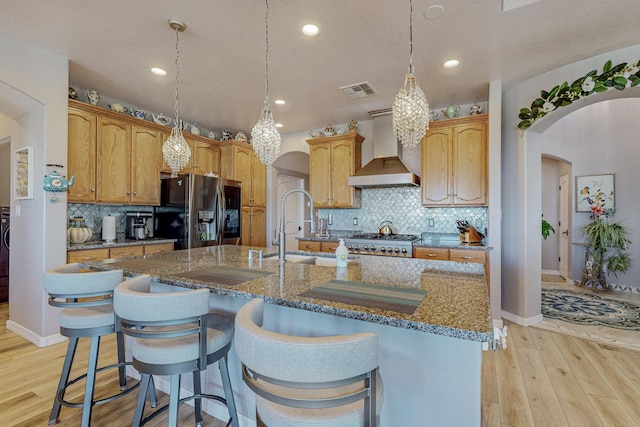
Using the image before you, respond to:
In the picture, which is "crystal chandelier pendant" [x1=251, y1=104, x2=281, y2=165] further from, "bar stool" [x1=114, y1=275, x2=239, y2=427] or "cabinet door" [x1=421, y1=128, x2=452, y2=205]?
"cabinet door" [x1=421, y1=128, x2=452, y2=205]

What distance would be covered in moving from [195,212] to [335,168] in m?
2.12

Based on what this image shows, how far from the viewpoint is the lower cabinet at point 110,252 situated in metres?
3.08

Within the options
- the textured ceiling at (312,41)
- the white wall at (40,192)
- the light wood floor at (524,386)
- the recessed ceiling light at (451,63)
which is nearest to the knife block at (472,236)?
the light wood floor at (524,386)

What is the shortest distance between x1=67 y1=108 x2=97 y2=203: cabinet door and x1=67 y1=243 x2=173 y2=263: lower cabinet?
587 millimetres

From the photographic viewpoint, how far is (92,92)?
346 centimetres

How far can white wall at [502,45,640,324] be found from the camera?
11.0 feet

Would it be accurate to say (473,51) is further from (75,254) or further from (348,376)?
(75,254)

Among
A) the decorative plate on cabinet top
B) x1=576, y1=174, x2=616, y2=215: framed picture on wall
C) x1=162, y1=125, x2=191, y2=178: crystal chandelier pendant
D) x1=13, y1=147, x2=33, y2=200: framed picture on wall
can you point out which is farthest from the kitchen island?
x1=576, y1=174, x2=616, y2=215: framed picture on wall

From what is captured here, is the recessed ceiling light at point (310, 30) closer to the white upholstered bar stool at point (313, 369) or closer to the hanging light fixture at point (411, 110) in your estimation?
the hanging light fixture at point (411, 110)

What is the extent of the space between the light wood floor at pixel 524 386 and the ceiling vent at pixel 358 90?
9.76 ft

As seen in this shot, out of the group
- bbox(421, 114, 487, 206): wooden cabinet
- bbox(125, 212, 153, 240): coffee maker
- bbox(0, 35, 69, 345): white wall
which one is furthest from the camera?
Result: bbox(125, 212, 153, 240): coffee maker

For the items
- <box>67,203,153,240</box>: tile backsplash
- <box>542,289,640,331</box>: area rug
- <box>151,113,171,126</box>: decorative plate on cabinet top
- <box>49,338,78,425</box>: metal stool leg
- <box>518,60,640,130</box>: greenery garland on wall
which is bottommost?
<box>542,289,640,331</box>: area rug

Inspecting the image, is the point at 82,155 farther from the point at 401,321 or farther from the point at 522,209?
the point at 522,209

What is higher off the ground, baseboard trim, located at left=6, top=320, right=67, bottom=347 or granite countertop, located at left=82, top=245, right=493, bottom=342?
granite countertop, located at left=82, top=245, right=493, bottom=342
